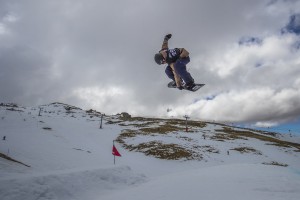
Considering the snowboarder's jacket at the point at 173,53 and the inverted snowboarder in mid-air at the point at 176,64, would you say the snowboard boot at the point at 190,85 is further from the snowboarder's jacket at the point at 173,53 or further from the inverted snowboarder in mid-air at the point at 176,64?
the snowboarder's jacket at the point at 173,53

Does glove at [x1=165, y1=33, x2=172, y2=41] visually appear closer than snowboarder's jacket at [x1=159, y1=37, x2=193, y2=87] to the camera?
Yes

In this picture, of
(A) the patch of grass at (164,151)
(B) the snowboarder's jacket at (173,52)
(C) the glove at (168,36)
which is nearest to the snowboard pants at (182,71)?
(B) the snowboarder's jacket at (173,52)

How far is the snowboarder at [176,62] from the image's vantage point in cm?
957

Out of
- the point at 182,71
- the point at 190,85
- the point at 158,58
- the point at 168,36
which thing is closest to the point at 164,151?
the point at 190,85

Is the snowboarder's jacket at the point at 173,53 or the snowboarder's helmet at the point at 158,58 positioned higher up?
the snowboarder's jacket at the point at 173,53

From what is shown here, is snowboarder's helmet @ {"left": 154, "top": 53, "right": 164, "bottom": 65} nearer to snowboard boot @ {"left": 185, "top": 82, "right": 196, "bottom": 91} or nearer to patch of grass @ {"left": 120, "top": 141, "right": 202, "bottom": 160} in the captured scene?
snowboard boot @ {"left": 185, "top": 82, "right": 196, "bottom": 91}

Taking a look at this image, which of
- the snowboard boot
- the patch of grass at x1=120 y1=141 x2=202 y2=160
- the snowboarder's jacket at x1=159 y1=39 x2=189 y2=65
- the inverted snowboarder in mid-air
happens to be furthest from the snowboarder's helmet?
the patch of grass at x1=120 y1=141 x2=202 y2=160

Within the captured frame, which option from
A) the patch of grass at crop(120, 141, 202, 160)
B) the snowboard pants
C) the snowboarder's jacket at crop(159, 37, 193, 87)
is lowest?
the patch of grass at crop(120, 141, 202, 160)

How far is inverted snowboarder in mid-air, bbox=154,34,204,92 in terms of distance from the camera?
9.57 meters

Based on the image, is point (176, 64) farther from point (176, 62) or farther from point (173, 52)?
point (173, 52)

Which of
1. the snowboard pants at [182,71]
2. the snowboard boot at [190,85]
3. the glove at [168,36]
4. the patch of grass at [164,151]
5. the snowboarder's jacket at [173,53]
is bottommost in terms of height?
the patch of grass at [164,151]

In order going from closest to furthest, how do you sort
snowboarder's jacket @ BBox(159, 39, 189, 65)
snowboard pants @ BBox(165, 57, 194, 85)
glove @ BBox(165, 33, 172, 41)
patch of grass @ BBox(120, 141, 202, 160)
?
glove @ BBox(165, 33, 172, 41) → snowboarder's jacket @ BBox(159, 39, 189, 65) → snowboard pants @ BBox(165, 57, 194, 85) → patch of grass @ BBox(120, 141, 202, 160)

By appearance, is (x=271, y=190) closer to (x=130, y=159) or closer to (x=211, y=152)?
(x=130, y=159)

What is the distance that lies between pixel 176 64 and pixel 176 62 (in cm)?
13
